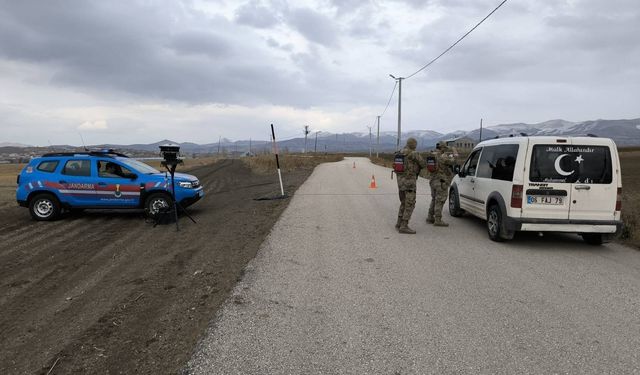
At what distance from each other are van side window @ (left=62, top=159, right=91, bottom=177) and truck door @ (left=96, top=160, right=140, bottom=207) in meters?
0.27

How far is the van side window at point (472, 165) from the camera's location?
8859mm

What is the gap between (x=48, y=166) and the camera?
1053 centimetres

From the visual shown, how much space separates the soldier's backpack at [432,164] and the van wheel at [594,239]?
9.93 feet

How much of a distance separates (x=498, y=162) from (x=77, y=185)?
9.99m

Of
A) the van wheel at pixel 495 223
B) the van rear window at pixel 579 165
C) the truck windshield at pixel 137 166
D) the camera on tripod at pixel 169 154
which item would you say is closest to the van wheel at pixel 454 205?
the van wheel at pixel 495 223

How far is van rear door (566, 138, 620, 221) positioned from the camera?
21.9 feet

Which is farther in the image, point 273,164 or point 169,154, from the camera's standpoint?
point 273,164

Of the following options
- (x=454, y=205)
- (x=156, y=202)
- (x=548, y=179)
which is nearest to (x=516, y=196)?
(x=548, y=179)

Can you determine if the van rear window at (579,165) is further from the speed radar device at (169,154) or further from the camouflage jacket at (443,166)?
the speed radar device at (169,154)

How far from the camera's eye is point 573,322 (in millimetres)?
3982

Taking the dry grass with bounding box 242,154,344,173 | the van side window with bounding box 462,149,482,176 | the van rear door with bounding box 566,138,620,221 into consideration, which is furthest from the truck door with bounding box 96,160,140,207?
the dry grass with bounding box 242,154,344,173

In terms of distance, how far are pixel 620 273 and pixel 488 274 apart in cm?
188

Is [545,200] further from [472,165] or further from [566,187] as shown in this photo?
[472,165]

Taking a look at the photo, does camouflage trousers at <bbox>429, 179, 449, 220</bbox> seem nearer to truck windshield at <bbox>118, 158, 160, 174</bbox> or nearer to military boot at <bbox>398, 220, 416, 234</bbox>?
military boot at <bbox>398, 220, 416, 234</bbox>
